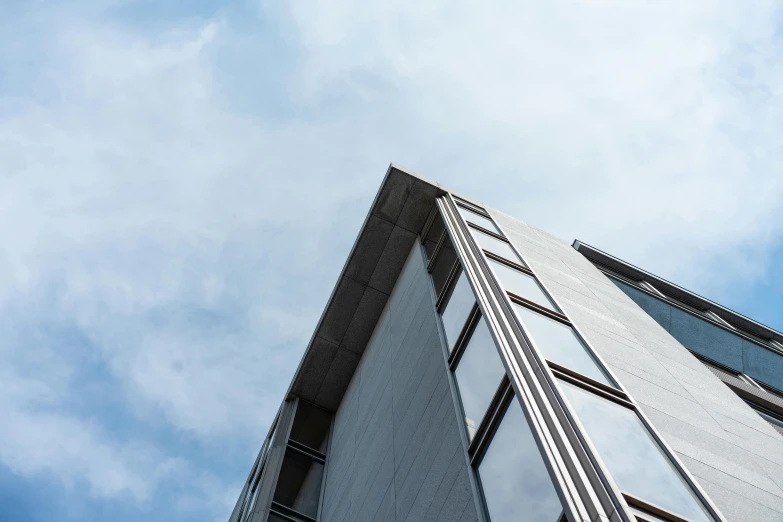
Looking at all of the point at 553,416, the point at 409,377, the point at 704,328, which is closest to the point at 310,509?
the point at 409,377

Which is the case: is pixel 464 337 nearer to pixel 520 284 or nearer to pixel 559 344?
pixel 520 284

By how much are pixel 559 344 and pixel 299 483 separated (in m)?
10.1

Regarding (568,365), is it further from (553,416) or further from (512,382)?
(553,416)

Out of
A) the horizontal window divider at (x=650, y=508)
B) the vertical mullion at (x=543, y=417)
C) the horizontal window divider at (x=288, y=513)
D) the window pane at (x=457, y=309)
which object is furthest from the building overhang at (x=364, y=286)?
the horizontal window divider at (x=650, y=508)

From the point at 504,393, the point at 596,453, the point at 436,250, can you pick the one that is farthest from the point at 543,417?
the point at 436,250

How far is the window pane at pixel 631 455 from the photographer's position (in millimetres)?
6809

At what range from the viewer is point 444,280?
14719 mm

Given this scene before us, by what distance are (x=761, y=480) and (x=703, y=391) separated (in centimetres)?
290

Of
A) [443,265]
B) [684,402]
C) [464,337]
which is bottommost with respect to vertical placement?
[684,402]

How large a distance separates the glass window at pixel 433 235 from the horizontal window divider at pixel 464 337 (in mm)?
5572

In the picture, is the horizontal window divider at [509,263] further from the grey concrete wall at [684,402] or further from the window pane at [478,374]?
the window pane at [478,374]

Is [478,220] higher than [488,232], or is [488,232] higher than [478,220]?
[478,220]

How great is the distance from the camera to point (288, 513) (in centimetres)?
1633

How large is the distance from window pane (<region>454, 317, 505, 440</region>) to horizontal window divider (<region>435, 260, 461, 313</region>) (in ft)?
8.34
